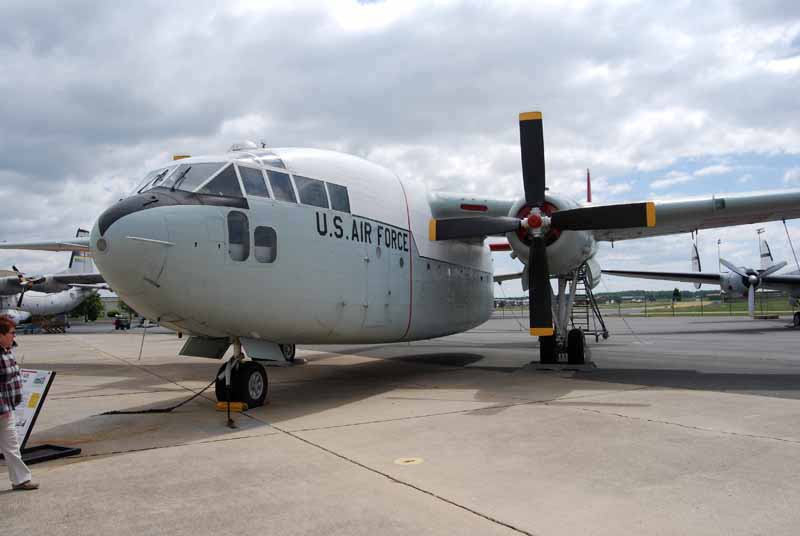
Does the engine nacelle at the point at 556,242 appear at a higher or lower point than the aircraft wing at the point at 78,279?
lower

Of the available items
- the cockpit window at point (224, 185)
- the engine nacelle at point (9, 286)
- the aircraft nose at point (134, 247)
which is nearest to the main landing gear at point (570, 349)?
the cockpit window at point (224, 185)

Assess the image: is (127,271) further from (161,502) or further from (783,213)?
(783,213)

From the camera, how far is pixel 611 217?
12227mm

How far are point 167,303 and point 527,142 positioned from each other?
893 cm

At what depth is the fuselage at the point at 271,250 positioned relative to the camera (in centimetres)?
771

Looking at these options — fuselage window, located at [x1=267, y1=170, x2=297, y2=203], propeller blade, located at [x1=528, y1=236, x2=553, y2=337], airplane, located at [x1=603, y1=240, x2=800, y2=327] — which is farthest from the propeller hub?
airplane, located at [x1=603, y1=240, x2=800, y2=327]

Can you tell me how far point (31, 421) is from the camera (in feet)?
20.6

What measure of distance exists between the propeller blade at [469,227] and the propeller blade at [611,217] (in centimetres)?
122

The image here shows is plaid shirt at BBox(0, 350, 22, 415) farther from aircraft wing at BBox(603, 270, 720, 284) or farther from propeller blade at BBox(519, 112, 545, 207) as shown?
aircraft wing at BBox(603, 270, 720, 284)

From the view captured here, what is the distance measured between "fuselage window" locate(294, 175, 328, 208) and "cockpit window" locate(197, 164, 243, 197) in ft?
3.52

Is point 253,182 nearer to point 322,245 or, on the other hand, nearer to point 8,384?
point 322,245

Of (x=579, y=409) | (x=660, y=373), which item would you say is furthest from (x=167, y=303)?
(x=660, y=373)

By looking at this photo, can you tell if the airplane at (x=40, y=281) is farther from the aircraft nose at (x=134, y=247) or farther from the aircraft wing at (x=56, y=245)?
the aircraft nose at (x=134, y=247)

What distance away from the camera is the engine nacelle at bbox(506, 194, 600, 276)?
13375 mm
